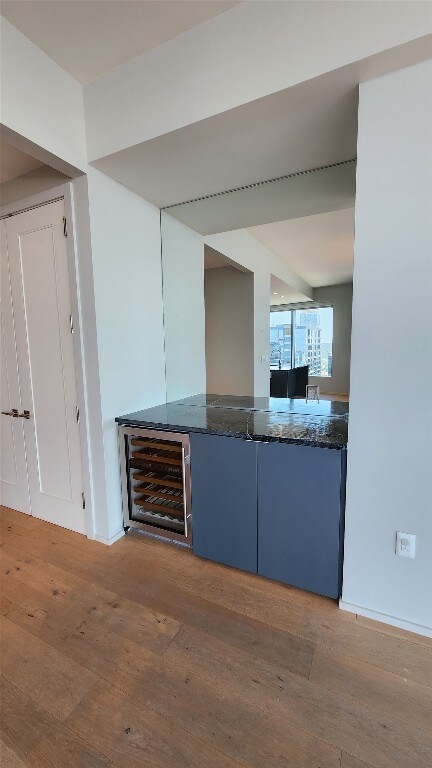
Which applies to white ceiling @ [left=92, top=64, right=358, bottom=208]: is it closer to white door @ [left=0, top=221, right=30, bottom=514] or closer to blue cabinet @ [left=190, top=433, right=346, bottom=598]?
white door @ [left=0, top=221, right=30, bottom=514]

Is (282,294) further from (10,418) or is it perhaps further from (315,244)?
(10,418)

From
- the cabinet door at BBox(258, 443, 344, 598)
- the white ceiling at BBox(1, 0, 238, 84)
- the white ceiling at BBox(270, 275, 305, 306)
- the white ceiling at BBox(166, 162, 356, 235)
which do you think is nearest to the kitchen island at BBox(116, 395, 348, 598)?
the cabinet door at BBox(258, 443, 344, 598)

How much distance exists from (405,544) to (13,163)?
10.00ft

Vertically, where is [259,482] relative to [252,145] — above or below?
below

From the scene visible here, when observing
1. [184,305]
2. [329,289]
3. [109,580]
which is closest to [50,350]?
[184,305]

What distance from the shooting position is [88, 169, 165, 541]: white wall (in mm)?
1961

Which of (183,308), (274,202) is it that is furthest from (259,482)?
(274,202)

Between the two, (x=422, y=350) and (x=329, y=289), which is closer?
(x=422, y=350)

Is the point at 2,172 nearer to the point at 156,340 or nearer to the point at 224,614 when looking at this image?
the point at 156,340

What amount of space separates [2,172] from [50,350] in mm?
1204

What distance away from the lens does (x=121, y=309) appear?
213 centimetres

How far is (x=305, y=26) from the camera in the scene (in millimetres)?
1245

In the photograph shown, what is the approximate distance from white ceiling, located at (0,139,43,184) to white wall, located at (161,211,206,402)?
2.98 feet

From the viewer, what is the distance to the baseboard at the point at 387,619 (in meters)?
1.44
